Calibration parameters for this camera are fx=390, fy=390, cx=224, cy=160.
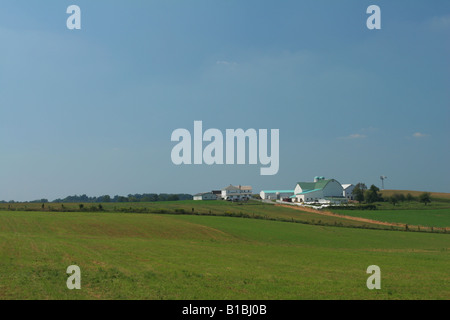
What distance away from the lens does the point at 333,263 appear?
3139 cm

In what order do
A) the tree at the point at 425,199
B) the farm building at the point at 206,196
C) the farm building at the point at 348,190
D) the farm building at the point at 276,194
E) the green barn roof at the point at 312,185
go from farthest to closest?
1. the farm building at the point at 206,196
2. the farm building at the point at 276,194
3. the farm building at the point at 348,190
4. the green barn roof at the point at 312,185
5. the tree at the point at 425,199

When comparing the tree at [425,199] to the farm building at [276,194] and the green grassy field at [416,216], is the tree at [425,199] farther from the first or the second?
the farm building at [276,194]

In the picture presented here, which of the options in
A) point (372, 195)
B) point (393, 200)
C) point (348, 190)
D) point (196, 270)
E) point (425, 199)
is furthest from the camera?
point (348, 190)

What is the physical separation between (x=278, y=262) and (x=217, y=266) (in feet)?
19.5

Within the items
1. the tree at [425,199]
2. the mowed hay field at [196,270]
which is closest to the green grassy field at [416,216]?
the tree at [425,199]

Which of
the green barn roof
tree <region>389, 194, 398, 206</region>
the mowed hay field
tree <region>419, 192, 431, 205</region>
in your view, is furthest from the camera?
the green barn roof

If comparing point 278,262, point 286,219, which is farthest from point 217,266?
point 286,219

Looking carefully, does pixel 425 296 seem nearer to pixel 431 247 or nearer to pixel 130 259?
pixel 130 259

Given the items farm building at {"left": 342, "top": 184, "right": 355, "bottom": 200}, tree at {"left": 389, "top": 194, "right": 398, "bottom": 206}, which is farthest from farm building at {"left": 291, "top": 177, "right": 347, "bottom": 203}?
tree at {"left": 389, "top": 194, "right": 398, "bottom": 206}

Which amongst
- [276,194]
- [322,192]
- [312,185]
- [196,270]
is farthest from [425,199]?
[196,270]

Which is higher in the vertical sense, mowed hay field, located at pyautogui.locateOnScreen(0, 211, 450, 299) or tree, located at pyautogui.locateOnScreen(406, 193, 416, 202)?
mowed hay field, located at pyautogui.locateOnScreen(0, 211, 450, 299)

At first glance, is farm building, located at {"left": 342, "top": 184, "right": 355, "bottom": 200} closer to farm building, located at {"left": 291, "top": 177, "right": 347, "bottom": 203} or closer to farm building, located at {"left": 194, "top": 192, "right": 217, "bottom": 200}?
farm building, located at {"left": 291, "top": 177, "right": 347, "bottom": 203}

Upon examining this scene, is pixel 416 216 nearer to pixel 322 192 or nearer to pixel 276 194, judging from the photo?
pixel 322 192

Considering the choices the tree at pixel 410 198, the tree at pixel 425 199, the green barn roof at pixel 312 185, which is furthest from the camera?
the green barn roof at pixel 312 185
